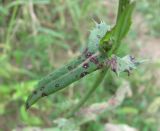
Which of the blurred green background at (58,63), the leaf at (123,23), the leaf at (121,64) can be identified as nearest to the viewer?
the leaf at (123,23)

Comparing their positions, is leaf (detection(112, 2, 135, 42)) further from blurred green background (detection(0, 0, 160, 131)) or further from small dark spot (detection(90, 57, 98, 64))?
blurred green background (detection(0, 0, 160, 131))

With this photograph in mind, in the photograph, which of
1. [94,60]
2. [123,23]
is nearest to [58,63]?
[94,60]

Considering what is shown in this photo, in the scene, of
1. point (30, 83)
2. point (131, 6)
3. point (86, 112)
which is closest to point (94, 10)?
point (30, 83)

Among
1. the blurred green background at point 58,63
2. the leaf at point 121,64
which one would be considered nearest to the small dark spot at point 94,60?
the leaf at point 121,64

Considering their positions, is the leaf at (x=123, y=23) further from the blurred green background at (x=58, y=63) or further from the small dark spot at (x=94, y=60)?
the blurred green background at (x=58, y=63)

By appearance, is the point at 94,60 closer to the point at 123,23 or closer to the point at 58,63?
the point at 123,23

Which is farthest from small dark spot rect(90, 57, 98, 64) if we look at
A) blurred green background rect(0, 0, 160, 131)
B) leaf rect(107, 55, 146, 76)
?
blurred green background rect(0, 0, 160, 131)

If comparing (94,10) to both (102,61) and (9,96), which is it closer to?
(9,96)

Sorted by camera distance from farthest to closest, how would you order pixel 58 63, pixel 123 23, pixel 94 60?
pixel 58 63, pixel 94 60, pixel 123 23
